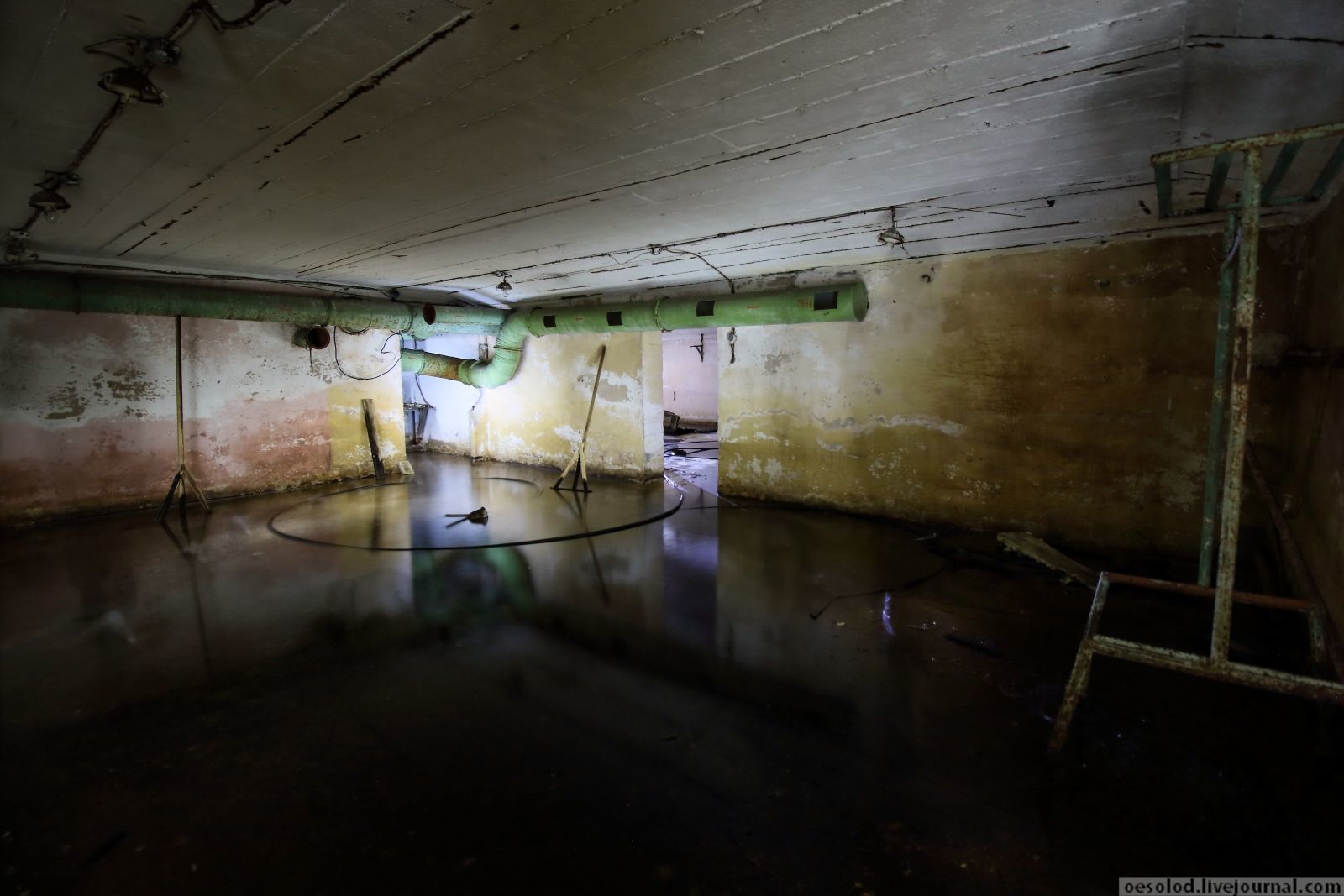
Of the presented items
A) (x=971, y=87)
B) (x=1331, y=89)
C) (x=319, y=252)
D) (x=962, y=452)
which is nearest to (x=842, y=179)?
(x=971, y=87)

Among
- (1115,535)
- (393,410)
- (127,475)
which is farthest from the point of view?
(393,410)

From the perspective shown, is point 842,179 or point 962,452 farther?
point 962,452

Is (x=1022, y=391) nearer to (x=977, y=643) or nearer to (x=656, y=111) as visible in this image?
(x=977, y=643)

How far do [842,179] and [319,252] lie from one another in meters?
4.03

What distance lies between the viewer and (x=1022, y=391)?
447 centimetres

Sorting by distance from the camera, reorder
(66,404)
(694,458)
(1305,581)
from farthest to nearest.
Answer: (694,458), (66,404), (1305,581)

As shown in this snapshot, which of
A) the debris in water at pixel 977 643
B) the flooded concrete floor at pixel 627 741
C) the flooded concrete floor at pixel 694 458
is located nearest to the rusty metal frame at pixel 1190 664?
the flooded concrete floor at pixel 627 741

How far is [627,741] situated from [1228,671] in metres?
1.92

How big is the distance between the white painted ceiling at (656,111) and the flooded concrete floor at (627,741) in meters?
2.25

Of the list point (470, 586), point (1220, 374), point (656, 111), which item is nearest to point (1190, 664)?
point (1220, 374)

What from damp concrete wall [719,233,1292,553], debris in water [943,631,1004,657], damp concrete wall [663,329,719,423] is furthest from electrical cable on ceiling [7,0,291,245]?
damp concrete wall [663,329,719,423]

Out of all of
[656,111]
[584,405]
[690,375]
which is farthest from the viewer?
[690,375]

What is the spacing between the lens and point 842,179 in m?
2.89

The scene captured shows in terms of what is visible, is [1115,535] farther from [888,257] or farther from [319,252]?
[319,252]
